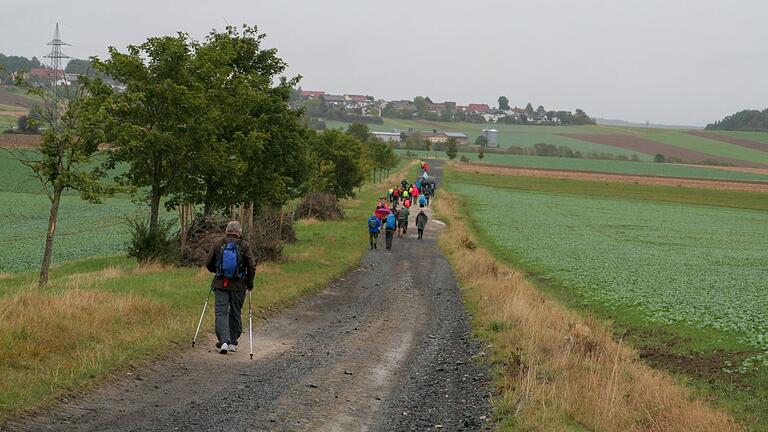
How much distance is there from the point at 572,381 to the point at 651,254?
27.9 meters

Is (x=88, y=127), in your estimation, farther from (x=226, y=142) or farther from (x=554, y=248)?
(x=554, y=248)

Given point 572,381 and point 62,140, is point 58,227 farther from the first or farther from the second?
point 572,381

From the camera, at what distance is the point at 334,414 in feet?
31.2

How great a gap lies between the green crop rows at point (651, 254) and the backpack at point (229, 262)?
1024cm

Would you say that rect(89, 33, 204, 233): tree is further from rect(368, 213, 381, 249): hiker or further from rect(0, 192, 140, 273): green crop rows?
rect(368, 213, 381, 249): hiker

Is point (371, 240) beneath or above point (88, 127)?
beneath

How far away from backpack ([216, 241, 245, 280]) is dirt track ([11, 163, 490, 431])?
3.86ft

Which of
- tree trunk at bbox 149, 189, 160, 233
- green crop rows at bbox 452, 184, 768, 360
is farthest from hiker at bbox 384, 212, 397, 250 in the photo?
tree trunk at bbox 149, 189, 160, 233

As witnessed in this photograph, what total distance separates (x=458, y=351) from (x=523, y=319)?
225 cm

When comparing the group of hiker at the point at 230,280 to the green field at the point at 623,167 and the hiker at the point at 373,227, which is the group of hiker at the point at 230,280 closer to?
the hiker at the point at 373,227

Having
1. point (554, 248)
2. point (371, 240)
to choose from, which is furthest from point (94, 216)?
point (554, 248)

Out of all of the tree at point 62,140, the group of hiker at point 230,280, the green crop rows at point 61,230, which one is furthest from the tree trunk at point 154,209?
the group of hiker at point 230,280

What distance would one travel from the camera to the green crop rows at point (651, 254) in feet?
67.8

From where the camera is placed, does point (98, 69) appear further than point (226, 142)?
No
